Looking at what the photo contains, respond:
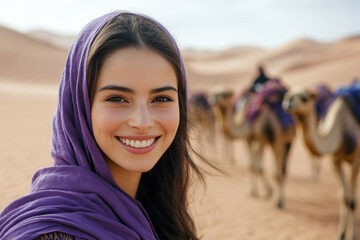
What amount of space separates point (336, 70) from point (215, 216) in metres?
26.7

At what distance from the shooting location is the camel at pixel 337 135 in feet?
17.0

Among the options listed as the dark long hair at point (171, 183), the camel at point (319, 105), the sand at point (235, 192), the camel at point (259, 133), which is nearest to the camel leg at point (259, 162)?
the camel at point (259, 133)

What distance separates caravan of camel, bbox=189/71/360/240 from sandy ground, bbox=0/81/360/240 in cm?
37

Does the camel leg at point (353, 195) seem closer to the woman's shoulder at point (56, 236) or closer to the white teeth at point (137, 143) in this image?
the white teeth at point (137, 143)

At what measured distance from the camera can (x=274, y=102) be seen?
7.49m

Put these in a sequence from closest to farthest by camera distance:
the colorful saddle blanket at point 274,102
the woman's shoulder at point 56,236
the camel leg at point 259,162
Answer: the woman's shoulder at point 56,236 < the colorful saddle blanket at point 274,102 < the camel leg at point 259,162

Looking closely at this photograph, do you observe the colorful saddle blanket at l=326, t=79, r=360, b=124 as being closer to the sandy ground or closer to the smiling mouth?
the sandy ground

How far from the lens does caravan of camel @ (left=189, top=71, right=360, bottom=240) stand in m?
5.20

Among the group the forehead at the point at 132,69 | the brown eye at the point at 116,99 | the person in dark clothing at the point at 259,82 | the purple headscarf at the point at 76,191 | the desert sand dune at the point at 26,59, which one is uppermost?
the desert sand dune at the point at 26,59

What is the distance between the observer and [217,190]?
8398mm

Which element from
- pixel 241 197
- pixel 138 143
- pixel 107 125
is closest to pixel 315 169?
pixel 241 197

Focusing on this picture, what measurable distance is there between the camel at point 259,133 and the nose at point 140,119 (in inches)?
237

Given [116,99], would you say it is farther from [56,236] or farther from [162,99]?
[56,236]

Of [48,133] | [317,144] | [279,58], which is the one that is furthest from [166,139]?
[279,58]
